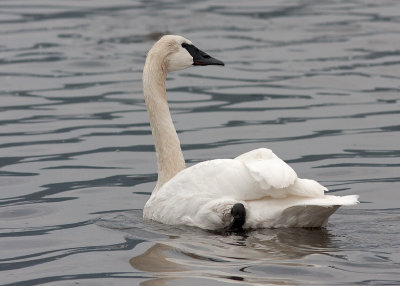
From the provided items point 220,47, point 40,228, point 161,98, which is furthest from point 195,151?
point 220,47

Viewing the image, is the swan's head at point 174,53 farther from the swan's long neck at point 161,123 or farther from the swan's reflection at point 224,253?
the swan's reflection at point 224,253

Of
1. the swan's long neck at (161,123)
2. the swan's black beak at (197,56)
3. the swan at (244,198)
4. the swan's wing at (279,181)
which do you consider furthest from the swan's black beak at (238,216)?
the swan's black beak at (197,56)

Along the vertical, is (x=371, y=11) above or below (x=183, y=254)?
above

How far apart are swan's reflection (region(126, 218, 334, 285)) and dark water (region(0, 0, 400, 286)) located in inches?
0.7

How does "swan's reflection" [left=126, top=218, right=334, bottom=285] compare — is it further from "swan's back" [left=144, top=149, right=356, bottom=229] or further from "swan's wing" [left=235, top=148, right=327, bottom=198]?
"swan's wing" [left=235, top=148, right=327, bottom=198]

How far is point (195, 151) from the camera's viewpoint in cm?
1419

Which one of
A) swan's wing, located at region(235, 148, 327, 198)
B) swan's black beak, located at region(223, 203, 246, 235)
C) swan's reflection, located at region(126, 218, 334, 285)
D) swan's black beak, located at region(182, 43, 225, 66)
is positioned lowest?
swan's reflection, located at region(126, 218, 334, 285)

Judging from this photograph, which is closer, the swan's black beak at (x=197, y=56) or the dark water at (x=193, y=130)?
the dark water at (x=193, y=130)

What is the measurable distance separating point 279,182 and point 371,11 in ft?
53.8

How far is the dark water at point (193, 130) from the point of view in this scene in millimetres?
9078

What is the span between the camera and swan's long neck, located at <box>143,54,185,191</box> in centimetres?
1116

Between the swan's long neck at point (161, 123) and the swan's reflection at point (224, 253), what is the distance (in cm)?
111

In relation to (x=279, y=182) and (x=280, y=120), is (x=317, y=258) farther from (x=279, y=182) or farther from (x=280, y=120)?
(x=280, y=120)

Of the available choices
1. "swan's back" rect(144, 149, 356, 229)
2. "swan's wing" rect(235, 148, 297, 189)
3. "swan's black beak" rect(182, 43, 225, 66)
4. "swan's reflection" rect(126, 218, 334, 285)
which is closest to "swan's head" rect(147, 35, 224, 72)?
"swan's black beak" rect(182, 43, 225, 66)
